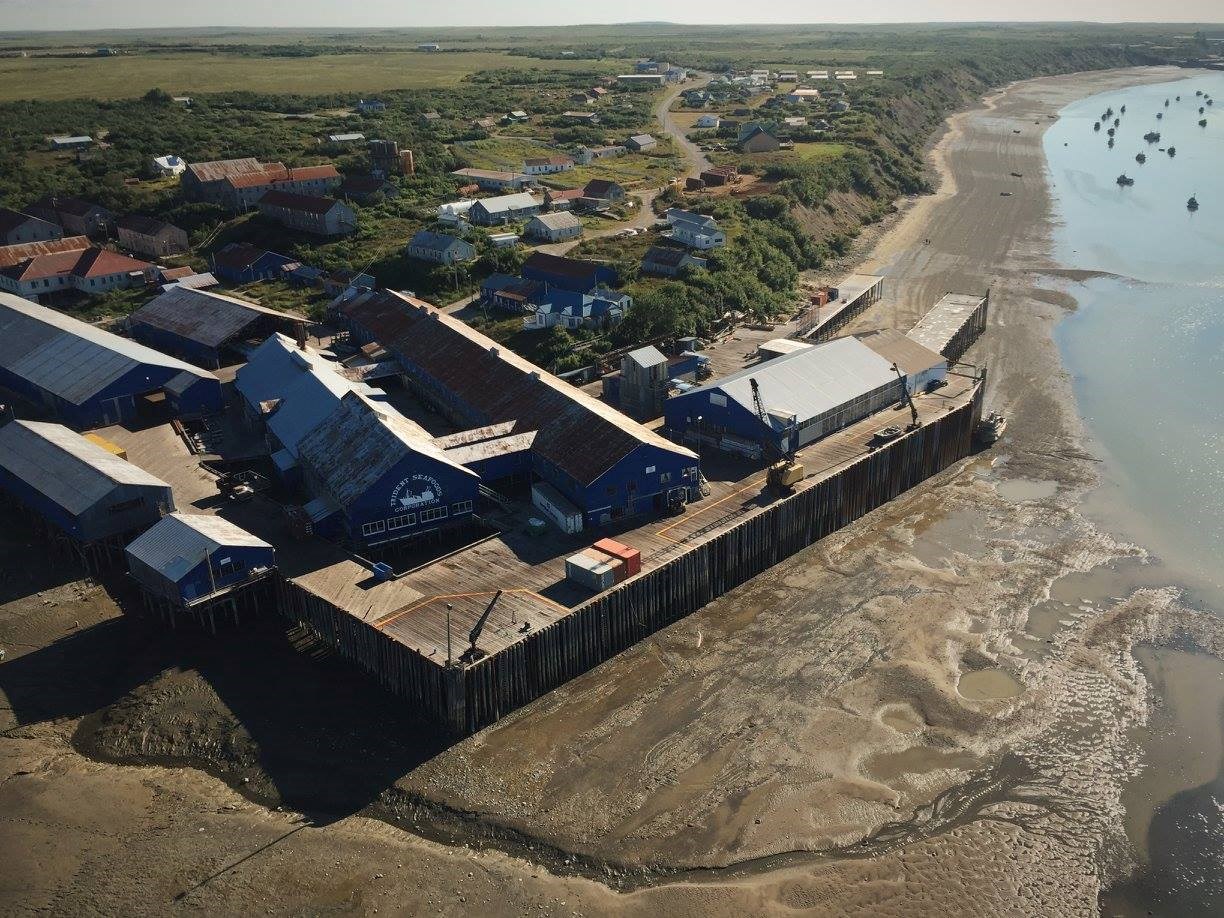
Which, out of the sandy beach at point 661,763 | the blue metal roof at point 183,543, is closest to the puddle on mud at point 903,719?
the sandy beach at point 661,763

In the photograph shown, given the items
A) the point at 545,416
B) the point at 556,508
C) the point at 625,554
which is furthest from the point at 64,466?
the point at 625,554

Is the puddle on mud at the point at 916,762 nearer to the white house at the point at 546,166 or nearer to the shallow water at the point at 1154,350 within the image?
the shallow water at the point at 1154,350

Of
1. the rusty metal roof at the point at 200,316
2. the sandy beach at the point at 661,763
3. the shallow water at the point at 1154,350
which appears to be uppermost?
the rusty metal roof at the point at 200,316

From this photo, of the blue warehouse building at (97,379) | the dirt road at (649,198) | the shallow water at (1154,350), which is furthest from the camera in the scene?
the dirt road at (649,198)

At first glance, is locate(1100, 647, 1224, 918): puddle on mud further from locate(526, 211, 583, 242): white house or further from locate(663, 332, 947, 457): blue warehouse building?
locate(526, 211, 583, 242): white house

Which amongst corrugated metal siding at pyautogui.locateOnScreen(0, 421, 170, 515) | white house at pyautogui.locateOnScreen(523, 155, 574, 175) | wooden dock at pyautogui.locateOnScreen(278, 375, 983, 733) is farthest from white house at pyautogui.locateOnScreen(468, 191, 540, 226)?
wooden dock at pyautogui.locateOnScreen(278, 375, 983, 733)
